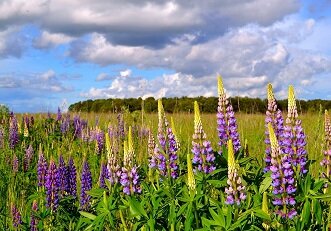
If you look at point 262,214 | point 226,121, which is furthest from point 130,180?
point 262,214

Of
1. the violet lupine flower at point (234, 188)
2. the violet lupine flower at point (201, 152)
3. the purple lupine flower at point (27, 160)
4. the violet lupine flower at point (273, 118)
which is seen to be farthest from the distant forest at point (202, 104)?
the violet lupine flower at point (234, 188)

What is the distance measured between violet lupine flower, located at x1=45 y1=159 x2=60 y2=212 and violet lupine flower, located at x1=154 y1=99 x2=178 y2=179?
113 cm

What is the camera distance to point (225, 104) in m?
3.09

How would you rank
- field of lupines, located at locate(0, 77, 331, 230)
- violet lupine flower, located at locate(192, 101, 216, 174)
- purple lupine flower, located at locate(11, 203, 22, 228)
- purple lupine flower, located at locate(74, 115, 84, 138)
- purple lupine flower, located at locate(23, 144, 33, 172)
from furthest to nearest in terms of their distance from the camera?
purple lupine flower, located at locate(74, 115, 84, 138) < purple lupine flower, located at locate(23, 144, 33, 172) < purple lupine flower, located at locate(11, 203, 22, 228) < violet lupine flower, located at locate(192, 101, 216, 174) < field of lupines, located at locate(0, 77, 331, 230)

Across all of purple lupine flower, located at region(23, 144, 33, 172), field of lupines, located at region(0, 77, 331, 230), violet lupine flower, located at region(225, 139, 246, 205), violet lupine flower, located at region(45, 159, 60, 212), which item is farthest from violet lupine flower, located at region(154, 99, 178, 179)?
purple lupine flower, located at region(23, 144, 33, 172)

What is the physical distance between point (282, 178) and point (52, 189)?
6.51 ft

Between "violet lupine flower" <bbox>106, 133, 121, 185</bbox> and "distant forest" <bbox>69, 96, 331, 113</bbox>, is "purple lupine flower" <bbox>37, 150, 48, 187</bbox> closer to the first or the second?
"violet lupine flower" <bbox>106, 133, 121, 185</bbox>

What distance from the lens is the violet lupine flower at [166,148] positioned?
10.00 feet

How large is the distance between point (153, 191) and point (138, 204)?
8.5 inches

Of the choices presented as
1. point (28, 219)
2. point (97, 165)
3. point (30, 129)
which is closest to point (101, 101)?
point (30, 129)

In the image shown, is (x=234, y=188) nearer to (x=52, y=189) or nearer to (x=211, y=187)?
(x=211, y=187)

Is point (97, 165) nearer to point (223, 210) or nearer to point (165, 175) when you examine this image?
point (165, 175)

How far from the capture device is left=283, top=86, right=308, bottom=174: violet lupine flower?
2.94 m

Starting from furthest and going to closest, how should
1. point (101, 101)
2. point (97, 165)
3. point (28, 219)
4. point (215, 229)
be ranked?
point (101, 101)
point (97, 165)
point (28, 219)
point (215, 229)
